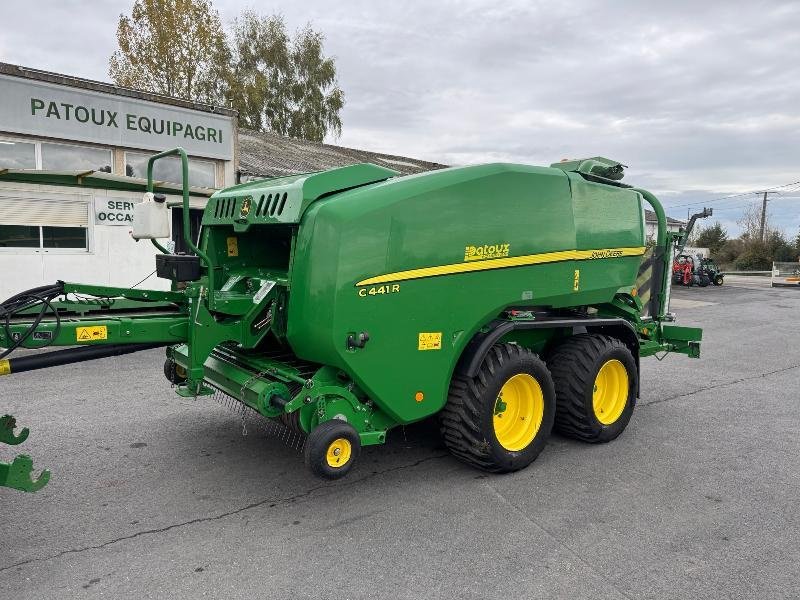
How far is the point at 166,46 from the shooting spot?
25.4 m

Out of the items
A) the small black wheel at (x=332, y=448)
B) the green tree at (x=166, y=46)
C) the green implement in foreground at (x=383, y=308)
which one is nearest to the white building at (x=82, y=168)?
the green implement in foreground at (x=383, y=308)

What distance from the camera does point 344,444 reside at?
3.46m

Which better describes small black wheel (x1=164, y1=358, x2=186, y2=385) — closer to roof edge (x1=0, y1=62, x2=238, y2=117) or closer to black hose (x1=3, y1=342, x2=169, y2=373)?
black hose (x1=3, y1=342, x2=169, y2=373)

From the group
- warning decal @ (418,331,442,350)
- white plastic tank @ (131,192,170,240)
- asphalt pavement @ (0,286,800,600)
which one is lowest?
asphalt pavement @ (0,286,800,600)

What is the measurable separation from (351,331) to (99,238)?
920 cm

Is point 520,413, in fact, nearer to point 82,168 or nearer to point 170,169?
point 170,169

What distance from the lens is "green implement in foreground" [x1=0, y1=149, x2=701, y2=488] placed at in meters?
3.51

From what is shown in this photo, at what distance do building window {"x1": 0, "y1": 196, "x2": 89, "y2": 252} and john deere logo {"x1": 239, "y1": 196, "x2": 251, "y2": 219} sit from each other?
25.9ft

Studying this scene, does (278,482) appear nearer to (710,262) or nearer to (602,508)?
(602,508)

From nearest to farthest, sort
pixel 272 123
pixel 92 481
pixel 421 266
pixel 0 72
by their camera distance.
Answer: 1. pixel 421 266
2. pixel 92 481
3. pixel 0 72
4. pixel 272 123

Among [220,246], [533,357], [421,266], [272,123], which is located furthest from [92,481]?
[272,123]

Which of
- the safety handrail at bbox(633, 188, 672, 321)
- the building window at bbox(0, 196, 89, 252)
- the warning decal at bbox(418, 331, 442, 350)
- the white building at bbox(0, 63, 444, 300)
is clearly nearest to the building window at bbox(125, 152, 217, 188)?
the white building at bbox(0, 63, 444, 300)

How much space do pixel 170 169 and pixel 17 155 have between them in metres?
2.63

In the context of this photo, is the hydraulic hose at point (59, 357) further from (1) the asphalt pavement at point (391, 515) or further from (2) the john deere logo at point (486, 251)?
(2) the john deere logo at point (486, 251)
